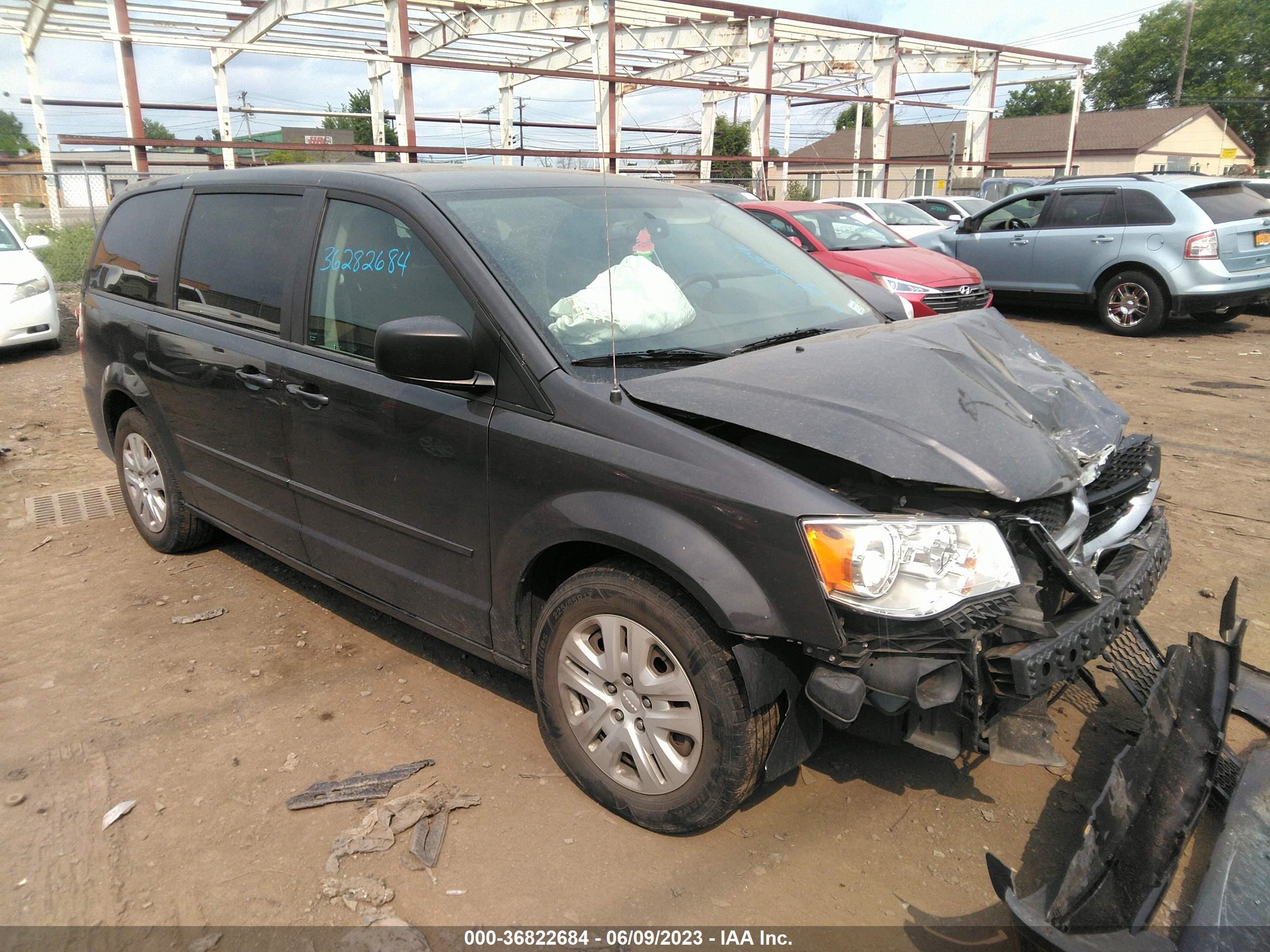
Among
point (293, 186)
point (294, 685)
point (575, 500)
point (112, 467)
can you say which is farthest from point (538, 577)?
point (112, 467)

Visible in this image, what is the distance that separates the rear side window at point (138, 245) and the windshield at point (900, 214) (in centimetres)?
1214

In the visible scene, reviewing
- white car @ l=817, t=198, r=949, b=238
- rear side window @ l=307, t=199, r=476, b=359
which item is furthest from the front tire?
white car @ l=817, t=198, r=949, b=238

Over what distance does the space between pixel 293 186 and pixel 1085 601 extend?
3219mm

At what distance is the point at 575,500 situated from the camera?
2.55m

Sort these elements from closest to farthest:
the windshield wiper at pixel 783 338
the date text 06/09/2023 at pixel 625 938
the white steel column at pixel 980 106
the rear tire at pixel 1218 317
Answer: the date text 06/09/2023 at pixel 625 938
the windshield wiper at pixel 783 338
the rear tire at pixel 1218 317
the white steel column at pixel 980 106

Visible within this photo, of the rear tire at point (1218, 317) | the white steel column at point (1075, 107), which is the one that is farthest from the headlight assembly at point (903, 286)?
the white steel column at point (1075, 107)

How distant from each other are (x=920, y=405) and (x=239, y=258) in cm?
286

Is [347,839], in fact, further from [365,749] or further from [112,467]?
[112,467]

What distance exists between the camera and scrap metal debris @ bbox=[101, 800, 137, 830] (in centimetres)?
276

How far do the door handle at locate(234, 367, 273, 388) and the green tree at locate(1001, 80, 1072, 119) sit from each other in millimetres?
79207

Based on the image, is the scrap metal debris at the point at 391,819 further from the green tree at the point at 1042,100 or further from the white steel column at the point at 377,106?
the green tree at the point at 1042,100

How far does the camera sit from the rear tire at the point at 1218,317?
11.4m

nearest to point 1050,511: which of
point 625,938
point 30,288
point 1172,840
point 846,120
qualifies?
point 1172,840

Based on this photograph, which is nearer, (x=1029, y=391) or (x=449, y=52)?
(x=1029, y=391)
